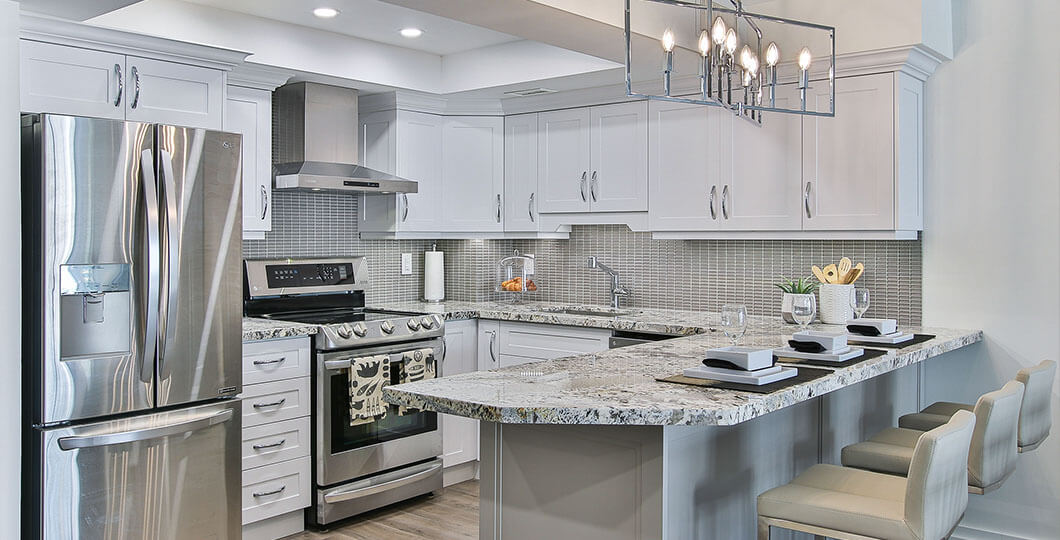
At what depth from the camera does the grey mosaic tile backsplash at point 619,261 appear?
4.00 m

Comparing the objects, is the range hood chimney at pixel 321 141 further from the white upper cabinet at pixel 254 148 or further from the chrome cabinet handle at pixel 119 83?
the chrome cabinet handle at pixel 119 83

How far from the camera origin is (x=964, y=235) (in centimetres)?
371

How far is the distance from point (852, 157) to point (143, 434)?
311cm

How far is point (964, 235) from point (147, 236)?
3.39 metres

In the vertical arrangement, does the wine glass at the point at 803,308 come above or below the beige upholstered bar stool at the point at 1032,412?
above

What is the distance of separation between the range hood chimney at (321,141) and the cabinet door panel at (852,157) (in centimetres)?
214

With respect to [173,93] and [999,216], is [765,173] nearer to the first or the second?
[999,216]

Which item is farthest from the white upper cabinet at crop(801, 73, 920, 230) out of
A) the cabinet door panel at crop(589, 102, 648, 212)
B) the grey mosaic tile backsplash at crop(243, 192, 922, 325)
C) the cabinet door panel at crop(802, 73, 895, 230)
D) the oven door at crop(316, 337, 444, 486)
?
the oven door at crop(316, 337, 444, 486)

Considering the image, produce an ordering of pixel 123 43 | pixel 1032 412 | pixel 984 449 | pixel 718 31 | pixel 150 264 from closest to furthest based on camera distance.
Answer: pixel 718 31 → pixel 984 449 → pixel 1032 412 → pixel 150 264 → pixel 123 43

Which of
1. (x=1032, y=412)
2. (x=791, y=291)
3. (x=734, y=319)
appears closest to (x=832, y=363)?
(x=734, y=319)

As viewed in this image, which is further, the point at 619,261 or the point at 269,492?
the point at 619,261

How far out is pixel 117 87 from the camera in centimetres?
335

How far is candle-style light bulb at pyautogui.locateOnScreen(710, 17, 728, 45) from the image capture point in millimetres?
2338

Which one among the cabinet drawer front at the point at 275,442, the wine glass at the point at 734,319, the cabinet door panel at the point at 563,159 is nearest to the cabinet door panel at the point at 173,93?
the cabinet drawer front at the point at 275,442
